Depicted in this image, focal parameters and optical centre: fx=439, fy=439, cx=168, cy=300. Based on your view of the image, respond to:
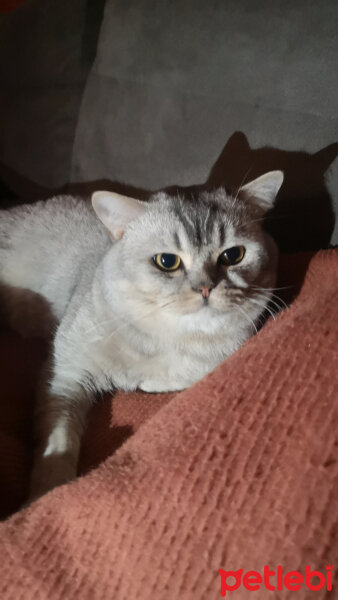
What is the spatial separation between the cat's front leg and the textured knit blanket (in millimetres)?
154

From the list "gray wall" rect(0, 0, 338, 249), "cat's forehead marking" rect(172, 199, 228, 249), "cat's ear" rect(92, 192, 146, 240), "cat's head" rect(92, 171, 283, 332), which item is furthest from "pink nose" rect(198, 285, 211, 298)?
"gray wall" rect(0, 0, 338, 249)

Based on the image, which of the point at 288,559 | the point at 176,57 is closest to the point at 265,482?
the point at 288,559

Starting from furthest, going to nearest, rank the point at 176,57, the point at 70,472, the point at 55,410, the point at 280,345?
the point at 176,57
the point at 55,410
the point at 70,472
the point at 280,345

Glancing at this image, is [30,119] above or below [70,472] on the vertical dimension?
above

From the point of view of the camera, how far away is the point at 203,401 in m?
0.77

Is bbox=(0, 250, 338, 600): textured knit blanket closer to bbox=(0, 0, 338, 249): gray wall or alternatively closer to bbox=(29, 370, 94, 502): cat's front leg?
bbox=(29, 370, 94, 502): cat's front leg

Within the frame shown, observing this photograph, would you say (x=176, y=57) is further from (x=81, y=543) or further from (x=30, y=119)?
(x=81, y=543)

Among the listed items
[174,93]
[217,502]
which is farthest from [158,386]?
[174,93]

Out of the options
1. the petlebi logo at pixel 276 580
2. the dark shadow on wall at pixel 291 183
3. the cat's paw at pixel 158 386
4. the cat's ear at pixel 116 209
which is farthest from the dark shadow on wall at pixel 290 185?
the petlebi logo at pixel 276 580

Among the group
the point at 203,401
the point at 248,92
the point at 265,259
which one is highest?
the point at 248,92

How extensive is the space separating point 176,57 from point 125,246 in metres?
0.62

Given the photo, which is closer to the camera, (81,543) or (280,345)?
(81,543)

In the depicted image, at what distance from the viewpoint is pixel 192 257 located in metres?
0.94

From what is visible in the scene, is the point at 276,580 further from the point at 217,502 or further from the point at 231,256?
the point at 231,256
